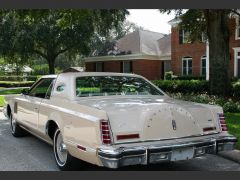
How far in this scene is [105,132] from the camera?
5.04 m

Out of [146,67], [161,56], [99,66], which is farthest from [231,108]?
[99,66]

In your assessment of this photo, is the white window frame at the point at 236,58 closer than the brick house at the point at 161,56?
Yes

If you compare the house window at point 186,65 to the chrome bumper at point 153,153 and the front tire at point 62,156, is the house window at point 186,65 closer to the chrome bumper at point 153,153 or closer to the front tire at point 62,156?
the front tire at point 62,156

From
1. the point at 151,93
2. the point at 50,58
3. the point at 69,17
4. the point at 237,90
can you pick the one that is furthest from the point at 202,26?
the point at 50,58

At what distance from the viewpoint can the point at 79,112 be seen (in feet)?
18.3

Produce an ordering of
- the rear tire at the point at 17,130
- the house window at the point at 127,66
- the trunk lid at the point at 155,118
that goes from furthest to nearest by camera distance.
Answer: the house window at the point at 127,66
the rear tire at the point at 17,130
the trunk lid at the point at 155,118

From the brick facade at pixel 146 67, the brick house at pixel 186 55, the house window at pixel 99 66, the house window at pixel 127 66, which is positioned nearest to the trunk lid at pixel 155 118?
the brick house at pixel 186 55

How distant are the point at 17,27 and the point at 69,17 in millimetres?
18249

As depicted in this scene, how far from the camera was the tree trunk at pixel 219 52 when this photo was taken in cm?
1606

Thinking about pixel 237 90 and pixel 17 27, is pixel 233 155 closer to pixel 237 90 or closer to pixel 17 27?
pixel 237 90

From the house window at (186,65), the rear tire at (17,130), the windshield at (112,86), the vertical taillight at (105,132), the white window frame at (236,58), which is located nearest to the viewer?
the vertical taillight at (105,132)

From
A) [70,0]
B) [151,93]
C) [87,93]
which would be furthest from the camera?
[70,0]

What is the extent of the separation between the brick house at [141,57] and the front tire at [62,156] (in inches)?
1127

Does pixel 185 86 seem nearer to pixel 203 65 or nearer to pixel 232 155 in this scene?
pixel 203 65
